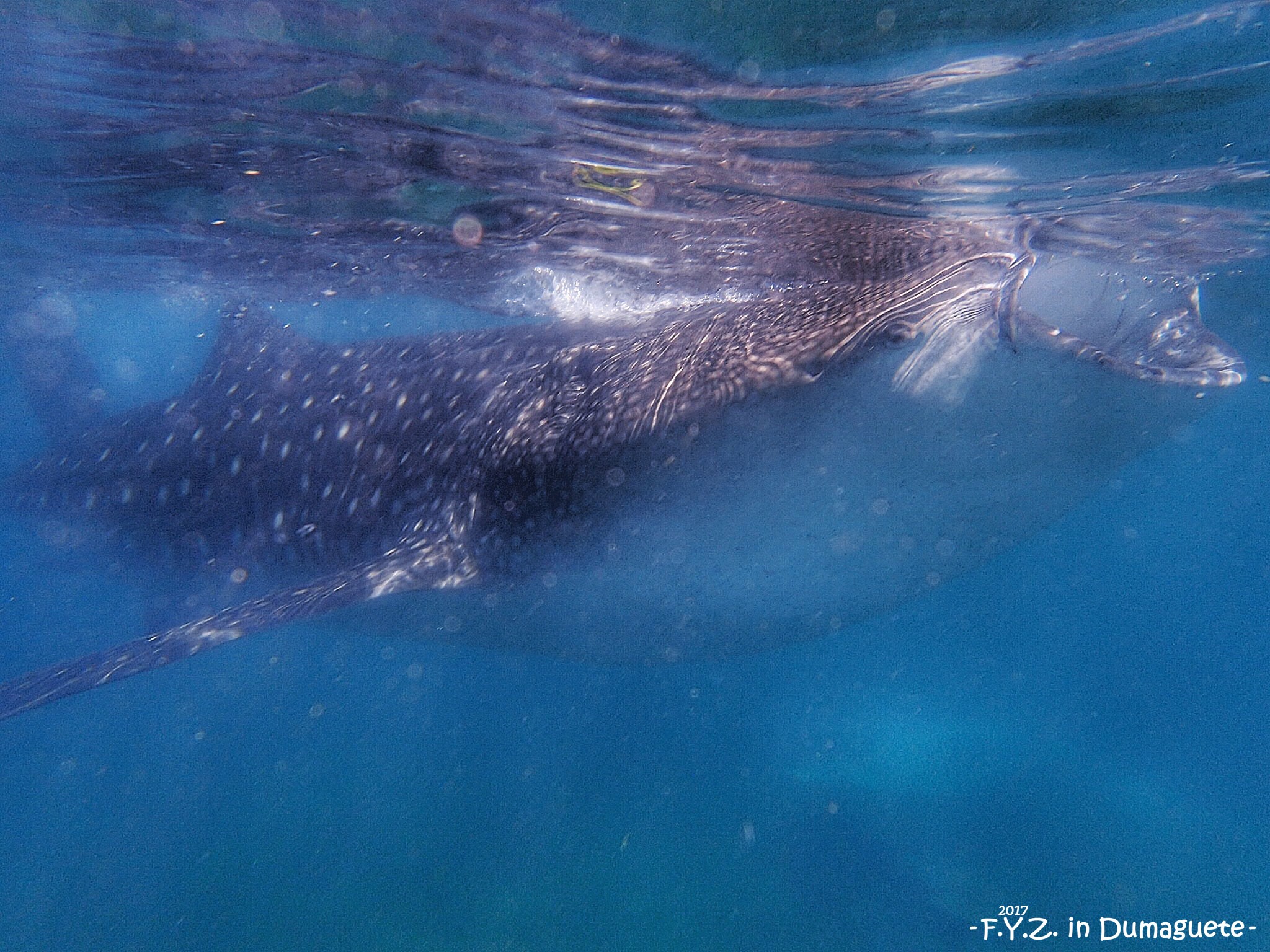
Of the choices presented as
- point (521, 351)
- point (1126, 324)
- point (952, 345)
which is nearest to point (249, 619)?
point (521, 351)

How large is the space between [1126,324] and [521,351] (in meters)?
4.35

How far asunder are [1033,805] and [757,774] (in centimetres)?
449

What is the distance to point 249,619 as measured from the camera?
13.8ft

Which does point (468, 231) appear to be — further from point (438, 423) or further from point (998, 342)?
point (998, 342)

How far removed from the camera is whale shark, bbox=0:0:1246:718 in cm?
349

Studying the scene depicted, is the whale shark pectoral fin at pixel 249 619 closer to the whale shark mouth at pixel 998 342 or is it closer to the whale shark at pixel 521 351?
the whale shark at pixel 521 351

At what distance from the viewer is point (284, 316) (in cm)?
1611

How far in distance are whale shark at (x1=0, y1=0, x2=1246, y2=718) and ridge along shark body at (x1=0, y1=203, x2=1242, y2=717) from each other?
21 mm

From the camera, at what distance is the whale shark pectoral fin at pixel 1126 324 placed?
277 centimetres

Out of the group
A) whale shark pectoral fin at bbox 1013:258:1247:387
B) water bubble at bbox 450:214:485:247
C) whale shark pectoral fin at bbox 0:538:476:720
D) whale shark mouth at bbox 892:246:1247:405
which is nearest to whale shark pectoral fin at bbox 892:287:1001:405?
whale shark mouth at bbox 892:246:1247:405

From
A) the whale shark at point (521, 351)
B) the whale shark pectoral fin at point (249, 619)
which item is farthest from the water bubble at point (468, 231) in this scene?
the whale shark pectoral fin at point (249, 619)

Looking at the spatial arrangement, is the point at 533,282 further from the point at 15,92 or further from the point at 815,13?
the point at 815,13

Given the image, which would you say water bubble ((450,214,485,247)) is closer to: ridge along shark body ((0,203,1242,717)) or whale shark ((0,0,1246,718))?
whale shark ((0,0,1246,718))

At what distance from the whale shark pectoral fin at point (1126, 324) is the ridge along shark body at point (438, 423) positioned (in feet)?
0.08
